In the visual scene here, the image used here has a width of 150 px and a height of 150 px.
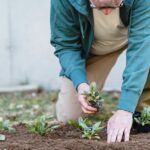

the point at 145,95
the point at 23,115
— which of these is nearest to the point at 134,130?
the point at 145,95

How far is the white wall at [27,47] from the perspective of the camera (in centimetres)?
783

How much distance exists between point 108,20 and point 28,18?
139 inches

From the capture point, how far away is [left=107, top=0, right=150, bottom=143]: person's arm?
12.7ft

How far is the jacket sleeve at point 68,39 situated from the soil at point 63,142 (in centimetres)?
35

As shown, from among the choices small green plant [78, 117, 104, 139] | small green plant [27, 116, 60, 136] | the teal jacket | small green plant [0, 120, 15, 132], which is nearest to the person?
the teal jacket

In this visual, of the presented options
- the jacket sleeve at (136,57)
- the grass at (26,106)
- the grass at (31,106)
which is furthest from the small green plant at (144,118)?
the grass at (26,106)

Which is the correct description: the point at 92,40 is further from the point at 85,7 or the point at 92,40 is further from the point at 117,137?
the point at 117,137

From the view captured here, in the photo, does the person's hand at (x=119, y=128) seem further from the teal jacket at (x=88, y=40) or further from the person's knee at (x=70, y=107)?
the person's knee at (x=70, y=107)

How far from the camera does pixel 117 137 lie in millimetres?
3877

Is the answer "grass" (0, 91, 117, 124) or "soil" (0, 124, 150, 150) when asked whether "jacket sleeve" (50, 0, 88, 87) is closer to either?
"soil" (0, 124, 150, 150)

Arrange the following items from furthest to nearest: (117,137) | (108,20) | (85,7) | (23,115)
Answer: (23,115)
(108,20)
(85,7)
(117,137)

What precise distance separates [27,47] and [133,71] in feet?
13.4

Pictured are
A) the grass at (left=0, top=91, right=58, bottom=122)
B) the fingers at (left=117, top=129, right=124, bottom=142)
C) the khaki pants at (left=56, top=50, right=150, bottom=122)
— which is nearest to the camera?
the fingers at (left=117, top=129, right=124, bottom=142)

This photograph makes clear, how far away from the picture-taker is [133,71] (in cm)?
400
